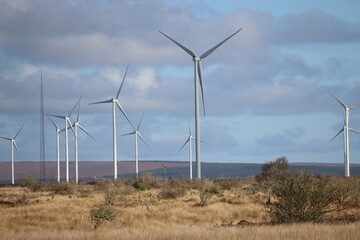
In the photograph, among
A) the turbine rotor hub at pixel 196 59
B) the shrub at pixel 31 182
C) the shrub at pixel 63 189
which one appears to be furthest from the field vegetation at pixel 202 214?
the turbine rotor hub at pixel 196 59

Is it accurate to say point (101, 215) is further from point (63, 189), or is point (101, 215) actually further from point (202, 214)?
point (63, 189)

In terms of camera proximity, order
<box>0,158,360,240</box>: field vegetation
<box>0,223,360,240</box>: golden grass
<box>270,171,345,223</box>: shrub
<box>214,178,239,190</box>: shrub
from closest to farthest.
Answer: <box>0,223,360,240</box>: golden grass
<box>0,158,360,240</box>: field vegetation
<box>270,171,345,223</box>: shrub
<box>214,178,239,190</box>: shrub

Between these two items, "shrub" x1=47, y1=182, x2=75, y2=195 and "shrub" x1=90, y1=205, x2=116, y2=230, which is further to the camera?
"shrub" x1=47, y1=182, x2=75, y2=195

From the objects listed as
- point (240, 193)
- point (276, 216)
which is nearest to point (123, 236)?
point (276, 216)

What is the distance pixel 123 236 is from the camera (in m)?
29.0

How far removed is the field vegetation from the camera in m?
29.8

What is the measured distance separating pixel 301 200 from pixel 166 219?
12.5 m

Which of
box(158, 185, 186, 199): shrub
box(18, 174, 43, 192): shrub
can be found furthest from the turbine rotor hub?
box(18, 174, 43, 192): shrub

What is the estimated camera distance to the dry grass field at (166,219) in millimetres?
29094

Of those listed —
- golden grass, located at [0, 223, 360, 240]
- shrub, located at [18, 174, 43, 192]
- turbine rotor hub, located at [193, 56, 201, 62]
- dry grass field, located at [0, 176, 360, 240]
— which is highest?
turbine rotor hub, located at [193, 56, 201, 62]

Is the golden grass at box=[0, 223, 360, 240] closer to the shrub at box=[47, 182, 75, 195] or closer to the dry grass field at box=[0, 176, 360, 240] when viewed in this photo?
the dry grass field at box=[0, 176, 360, 240]

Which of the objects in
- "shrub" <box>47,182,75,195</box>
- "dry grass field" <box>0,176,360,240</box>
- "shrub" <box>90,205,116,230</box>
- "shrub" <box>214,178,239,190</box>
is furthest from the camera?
"shrub" <box>214,178,239,190</box>

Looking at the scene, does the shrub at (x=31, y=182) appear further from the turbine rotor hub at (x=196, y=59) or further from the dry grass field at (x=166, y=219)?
the turbine rotor hub at (x=196, y=59)

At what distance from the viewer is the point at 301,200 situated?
125 ft
